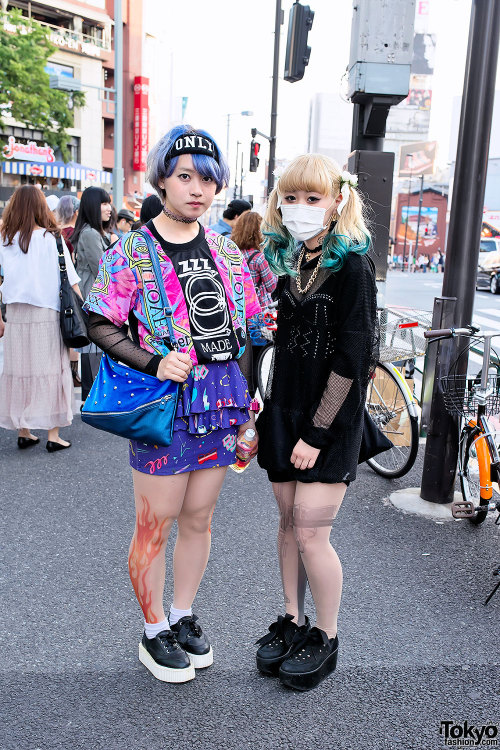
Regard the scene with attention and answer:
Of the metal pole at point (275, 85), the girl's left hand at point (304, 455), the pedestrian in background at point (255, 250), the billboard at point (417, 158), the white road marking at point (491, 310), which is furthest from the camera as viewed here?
the billboard at point (417, 158)

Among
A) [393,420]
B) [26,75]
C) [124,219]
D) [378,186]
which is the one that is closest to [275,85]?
[124,219]

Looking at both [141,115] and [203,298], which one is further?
[141,115]

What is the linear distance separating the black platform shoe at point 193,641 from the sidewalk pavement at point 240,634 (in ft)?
0.24

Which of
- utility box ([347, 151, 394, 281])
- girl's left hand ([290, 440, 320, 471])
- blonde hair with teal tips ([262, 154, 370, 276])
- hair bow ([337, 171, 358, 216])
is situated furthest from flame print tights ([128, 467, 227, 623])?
utility box ([347, 151, 394, 281])

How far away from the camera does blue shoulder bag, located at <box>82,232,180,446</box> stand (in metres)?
2.33

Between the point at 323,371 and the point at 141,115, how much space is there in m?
57.2

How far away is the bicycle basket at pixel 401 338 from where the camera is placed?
5152 millimetres

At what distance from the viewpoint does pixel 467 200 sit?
4176mm

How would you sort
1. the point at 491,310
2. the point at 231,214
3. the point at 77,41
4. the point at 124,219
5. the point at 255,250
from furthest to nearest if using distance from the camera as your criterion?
the point at 77,41 < the point at 491,310 < the point at 124,219 < the point at 231,214 < the point at 255,250

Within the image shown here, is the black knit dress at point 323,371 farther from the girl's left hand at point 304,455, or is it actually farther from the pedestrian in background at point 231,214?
the pedestrian in background at point 231,214

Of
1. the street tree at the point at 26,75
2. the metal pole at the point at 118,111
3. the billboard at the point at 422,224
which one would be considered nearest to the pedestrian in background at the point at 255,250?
the metal pole at the point at 118,111

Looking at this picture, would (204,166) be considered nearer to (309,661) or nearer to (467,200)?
(309,661)

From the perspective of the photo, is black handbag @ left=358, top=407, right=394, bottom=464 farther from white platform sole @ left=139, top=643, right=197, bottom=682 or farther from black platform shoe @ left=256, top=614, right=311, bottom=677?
white platform sole @ left=139, top=643, right=197, bottom=682

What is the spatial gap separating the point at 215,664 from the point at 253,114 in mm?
39533
